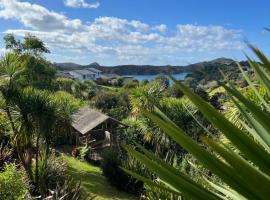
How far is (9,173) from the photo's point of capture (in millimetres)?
8852

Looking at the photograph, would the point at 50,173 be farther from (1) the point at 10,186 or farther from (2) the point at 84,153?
(2) the point at 84,153

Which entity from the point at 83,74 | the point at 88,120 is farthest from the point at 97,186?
the point at 83,74

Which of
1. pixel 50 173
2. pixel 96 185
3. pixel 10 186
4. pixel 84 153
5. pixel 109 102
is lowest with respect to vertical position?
pixel 84 153

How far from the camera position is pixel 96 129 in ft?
112

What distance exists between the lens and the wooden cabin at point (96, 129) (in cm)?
3129

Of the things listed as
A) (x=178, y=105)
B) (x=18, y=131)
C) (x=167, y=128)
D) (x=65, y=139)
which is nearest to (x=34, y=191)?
(x=18, y=131)

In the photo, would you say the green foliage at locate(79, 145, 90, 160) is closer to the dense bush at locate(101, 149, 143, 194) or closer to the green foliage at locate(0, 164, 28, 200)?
the dense bush at locate(101, 149, 143, 194)

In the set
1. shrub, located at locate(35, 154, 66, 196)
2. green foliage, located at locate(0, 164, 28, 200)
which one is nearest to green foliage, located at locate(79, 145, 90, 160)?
shrub, located at locate(35, 154, 66, 196)

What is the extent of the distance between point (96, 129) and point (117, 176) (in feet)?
44.9

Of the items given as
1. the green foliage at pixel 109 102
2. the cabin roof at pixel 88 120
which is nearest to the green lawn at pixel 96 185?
the cabin roof at pixel 88 120

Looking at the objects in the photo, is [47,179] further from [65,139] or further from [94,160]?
[65,139]

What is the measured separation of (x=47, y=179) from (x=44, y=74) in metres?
28.9

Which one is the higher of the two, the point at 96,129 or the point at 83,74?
the point at 83,74

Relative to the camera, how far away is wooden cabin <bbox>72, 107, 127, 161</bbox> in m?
31.3
